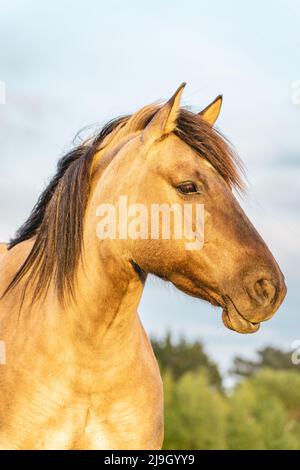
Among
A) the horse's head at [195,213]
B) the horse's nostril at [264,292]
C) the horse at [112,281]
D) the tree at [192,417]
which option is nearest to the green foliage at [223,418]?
the tree at [192,417]

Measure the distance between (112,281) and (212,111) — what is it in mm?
1402

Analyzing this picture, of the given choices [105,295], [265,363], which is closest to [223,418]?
[265,363]

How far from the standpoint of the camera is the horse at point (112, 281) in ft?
18.9

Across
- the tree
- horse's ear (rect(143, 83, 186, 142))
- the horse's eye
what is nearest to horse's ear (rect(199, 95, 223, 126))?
horse's ear (rect(143, 83, 186, 142))

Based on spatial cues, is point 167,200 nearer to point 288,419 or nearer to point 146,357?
point 146,357

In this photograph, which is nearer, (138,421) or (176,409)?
(138,421)

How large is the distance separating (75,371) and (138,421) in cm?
57

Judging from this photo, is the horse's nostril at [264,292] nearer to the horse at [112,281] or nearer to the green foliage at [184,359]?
the horse at [112,281]

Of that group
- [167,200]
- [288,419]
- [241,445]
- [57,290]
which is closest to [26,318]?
[57,290]

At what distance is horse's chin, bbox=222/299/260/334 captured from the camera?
555cm

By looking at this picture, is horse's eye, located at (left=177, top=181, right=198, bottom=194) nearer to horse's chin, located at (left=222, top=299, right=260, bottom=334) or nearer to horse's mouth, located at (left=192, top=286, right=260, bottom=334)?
horse's mouth, located at (left=192, top=286, right=260, bottom=334)

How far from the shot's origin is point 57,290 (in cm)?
629

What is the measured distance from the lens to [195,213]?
5.73 m

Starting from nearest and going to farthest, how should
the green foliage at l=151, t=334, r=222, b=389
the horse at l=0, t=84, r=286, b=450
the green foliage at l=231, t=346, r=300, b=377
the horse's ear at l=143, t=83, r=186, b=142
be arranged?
the horse at l=0, t=84, r=286, b=450, the horse's ear at l=143, t=83, r=186, b=142, the green foliage at l=151, t=334, r=222, b=389, the green foliage at l=231, t=346, r=300, b=377
